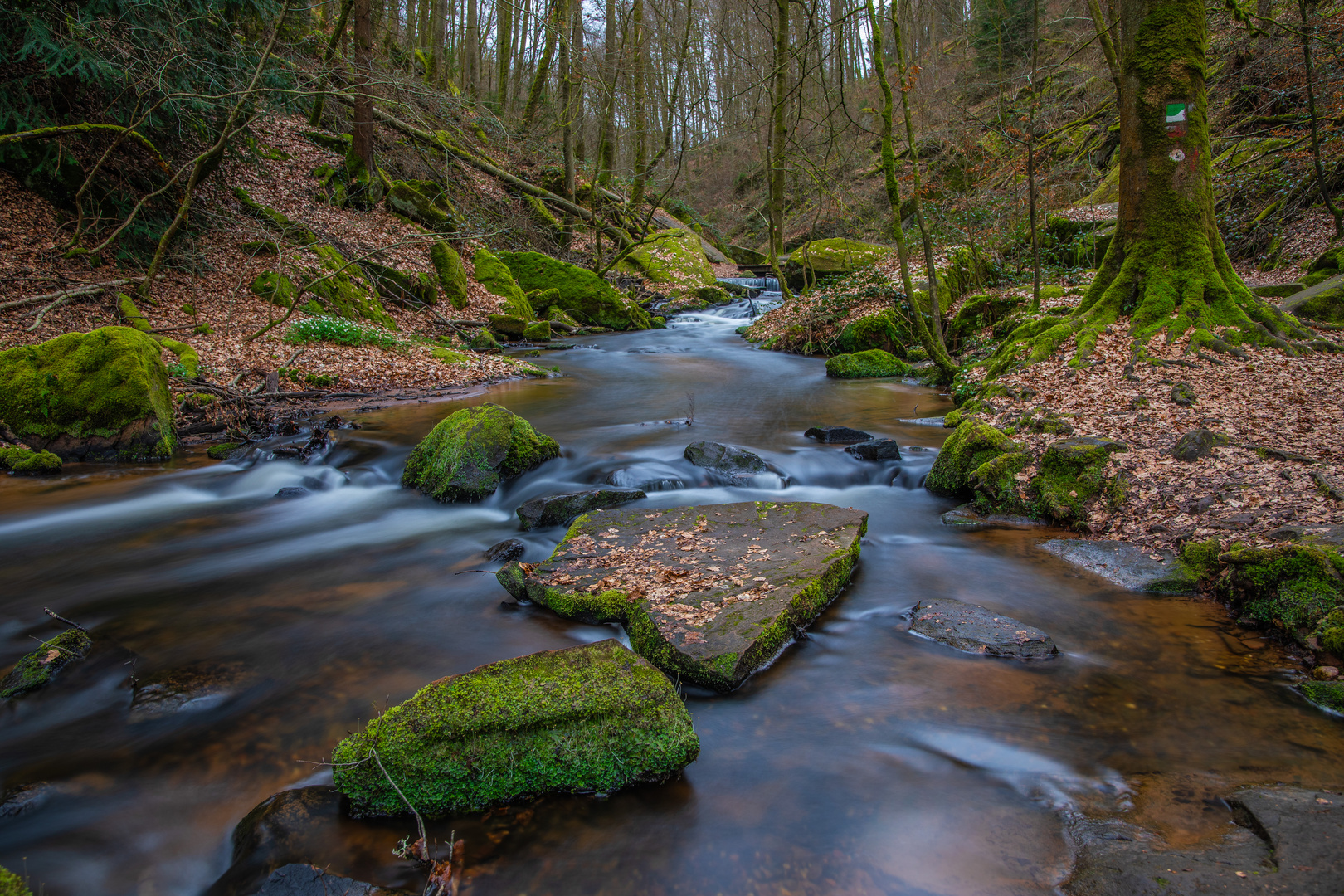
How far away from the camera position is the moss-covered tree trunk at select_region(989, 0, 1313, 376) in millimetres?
7520

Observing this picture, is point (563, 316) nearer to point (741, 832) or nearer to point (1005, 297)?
point (1005, 297)

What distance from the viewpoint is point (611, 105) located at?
18266 millimetres

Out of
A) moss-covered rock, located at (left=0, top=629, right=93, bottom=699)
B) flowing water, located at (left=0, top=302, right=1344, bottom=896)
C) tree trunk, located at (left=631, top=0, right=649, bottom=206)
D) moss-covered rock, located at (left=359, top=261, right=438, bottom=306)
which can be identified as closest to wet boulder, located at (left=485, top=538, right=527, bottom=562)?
flowing water, located at (left=0, top=302, right=1344, bottom=896)

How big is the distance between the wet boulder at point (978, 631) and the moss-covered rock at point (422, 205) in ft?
53.6

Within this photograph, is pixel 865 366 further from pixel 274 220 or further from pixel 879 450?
pixel 274 220

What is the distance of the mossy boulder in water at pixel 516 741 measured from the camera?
115 inches

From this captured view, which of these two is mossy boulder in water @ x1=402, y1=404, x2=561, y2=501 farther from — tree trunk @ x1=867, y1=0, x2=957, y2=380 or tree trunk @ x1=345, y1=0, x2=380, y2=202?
tree trunk @ x1=345, y1=0, x2=380, y2=202


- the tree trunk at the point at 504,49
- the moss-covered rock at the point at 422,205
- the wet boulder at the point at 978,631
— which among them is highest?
the tree trunk at the point at 504,49

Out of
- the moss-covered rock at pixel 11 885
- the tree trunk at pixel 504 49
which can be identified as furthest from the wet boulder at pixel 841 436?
the tree trunk at pixel 504 49

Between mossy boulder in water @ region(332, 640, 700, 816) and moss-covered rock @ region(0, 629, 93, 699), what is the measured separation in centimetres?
226

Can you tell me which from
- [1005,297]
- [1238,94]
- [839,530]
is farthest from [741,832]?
[1238,94]

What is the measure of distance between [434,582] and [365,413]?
5413mm

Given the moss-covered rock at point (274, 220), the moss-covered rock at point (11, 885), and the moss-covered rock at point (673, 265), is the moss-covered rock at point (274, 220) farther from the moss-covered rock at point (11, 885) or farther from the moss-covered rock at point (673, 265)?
the moss-covered rock at point (11, 885)

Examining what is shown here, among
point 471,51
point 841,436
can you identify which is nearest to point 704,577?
point 841,436
